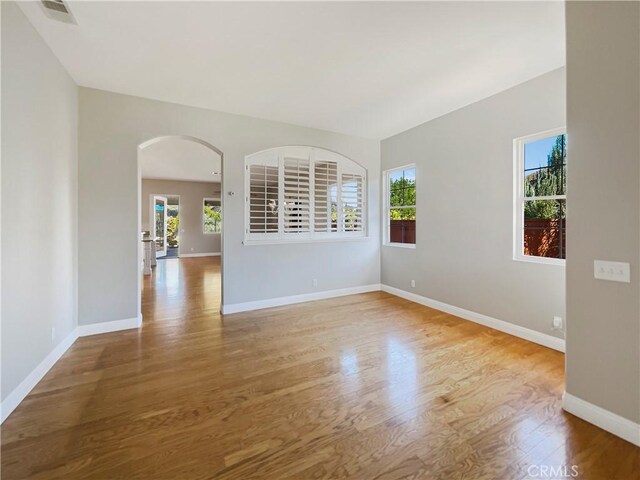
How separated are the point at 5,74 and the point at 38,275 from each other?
1.47 metres

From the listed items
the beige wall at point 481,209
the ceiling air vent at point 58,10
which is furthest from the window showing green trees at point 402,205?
the ceiling air vent at point 58,10

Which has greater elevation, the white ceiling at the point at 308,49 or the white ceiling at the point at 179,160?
the white ceiling at the point at 179,160

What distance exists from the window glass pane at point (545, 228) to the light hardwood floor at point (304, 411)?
3.37 ft

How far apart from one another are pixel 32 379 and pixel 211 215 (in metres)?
9.43

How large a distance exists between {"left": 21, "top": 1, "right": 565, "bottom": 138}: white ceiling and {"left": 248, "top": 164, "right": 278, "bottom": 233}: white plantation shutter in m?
0.99

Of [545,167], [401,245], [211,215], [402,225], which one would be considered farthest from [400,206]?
[211,215]

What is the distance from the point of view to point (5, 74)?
184 cm

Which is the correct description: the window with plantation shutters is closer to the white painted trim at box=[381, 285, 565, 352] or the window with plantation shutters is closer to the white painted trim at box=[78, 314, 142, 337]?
the white painted trim at box=[381, 285, 565, 352]

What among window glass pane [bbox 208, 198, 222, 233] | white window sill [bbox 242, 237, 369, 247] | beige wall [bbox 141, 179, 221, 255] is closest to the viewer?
white window sill [bbox 242, 237, 369, 247]

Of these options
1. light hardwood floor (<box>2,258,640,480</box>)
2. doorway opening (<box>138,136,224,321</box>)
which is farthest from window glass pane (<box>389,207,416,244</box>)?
doorway opening (<box>138,136,224,321</box>)

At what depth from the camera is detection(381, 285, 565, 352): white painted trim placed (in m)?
2.87

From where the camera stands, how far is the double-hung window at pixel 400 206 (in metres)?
4.73

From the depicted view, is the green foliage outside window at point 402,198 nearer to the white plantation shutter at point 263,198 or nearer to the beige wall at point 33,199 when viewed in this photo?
the white plantation shutter at point 263,198

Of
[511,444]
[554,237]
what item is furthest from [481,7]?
[511,444]
